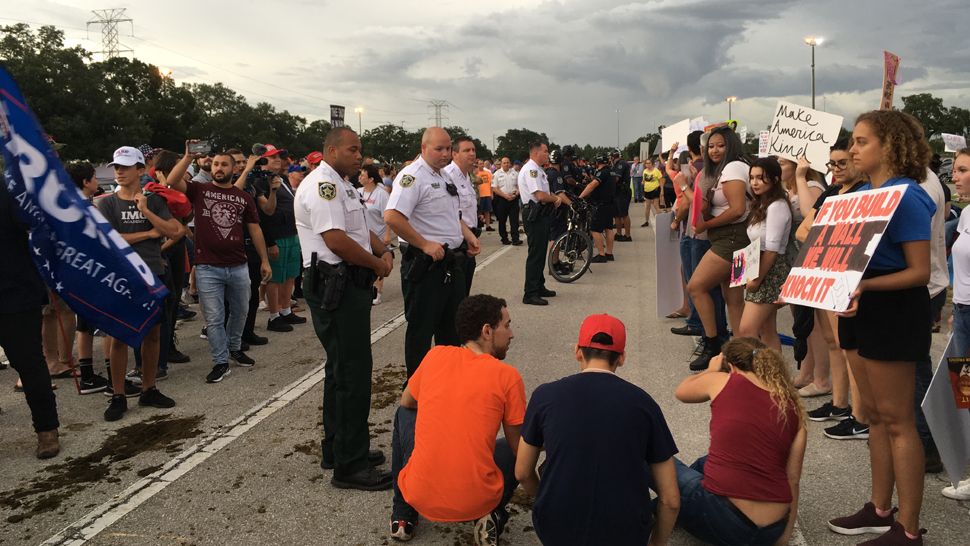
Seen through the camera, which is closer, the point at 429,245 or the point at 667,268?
the point at 429,245

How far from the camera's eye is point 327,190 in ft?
12.7

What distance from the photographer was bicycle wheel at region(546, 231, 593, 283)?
1088cm

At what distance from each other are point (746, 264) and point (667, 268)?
2721 mm

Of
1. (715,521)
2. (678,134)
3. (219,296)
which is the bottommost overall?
(715,521)

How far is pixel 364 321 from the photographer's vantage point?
4051 mm

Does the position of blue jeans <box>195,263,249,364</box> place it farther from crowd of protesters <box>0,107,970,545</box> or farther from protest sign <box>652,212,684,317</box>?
protest sign <box>652,212,684,317</box>

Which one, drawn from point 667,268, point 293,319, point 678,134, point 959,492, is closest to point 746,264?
point 959,492

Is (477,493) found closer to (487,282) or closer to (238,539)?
(238,539)

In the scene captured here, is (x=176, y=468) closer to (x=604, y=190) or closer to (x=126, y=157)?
(x=126, y=157)

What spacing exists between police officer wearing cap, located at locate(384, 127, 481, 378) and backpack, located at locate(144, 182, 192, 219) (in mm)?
2005

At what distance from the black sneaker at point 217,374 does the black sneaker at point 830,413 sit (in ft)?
15.8

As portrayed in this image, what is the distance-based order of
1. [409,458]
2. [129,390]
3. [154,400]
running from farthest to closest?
[129,390]
[154,400]
[409,458]

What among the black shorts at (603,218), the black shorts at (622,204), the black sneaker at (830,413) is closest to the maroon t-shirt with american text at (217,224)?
the black sneaker at (830,413)

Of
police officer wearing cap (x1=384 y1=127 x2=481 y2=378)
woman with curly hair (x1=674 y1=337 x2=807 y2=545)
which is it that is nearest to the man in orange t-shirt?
woman with curly hair (x1=674 y1=337 x2=807 y2=545)
